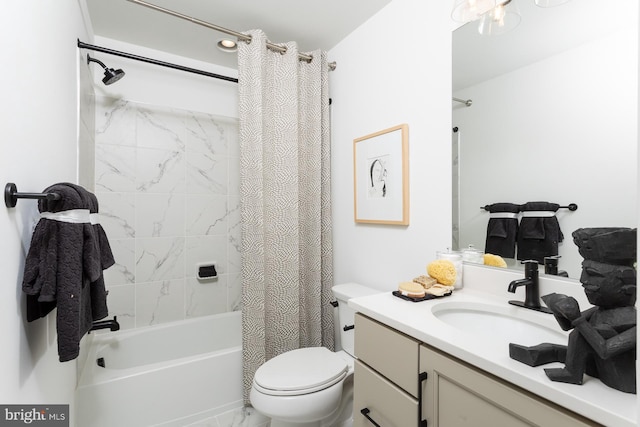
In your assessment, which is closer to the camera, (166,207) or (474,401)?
(474,401)

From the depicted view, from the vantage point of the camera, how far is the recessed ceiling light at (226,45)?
6.65 ft

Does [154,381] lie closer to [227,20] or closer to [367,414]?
[367,414]

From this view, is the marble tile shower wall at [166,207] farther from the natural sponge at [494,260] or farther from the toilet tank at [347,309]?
the natural sponge at [494,260]

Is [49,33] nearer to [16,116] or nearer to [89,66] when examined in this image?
[16,116]

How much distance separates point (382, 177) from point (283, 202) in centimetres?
64

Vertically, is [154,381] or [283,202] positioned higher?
[283,202]

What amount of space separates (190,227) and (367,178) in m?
1.43

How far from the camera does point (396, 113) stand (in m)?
1.65

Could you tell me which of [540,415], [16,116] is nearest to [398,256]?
[540,415]

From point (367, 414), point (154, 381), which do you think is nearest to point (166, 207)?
point (154, 381)

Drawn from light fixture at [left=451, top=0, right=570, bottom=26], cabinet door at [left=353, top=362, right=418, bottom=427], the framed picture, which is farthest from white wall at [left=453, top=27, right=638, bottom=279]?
cabinet door at [left=353, top=362, right=418, bottom=427]

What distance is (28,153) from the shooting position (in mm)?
816

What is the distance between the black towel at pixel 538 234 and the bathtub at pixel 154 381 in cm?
163

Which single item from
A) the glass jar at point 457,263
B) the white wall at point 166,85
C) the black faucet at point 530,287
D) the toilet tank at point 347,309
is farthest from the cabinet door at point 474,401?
the white wall at point 166,85
